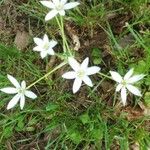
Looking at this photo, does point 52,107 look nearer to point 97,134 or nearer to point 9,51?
point 97,134

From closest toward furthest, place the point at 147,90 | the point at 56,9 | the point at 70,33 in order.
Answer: the point at 56,9 → the point at 147,90 → the point at 70,33

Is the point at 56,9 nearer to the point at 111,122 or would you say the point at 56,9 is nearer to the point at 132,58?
the point at 132,58

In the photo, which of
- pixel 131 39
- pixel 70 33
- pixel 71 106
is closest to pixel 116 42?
pixel 131 39

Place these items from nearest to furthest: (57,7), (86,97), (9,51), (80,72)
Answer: (80,72) → (57,7) → (86,97) → (9,51)

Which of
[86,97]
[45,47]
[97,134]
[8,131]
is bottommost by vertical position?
[97,134]

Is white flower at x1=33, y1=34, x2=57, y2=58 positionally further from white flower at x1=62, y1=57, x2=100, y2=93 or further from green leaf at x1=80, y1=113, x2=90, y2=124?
green leaf at x1=80, y1=113, x2=90, y2=124

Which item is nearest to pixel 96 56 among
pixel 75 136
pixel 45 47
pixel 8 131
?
pixel 45 47

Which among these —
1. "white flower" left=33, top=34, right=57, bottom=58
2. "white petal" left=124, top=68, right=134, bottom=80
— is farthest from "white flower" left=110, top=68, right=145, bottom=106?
"white flower" left=33, top=34, right=57, bottom=58

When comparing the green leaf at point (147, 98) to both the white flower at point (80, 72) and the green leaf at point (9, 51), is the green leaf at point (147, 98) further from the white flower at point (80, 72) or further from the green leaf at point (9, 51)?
the green leaf at point (9, 51)

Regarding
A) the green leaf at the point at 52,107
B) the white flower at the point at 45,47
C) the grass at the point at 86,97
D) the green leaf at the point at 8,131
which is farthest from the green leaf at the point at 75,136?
the white flower at the point at 45,47
